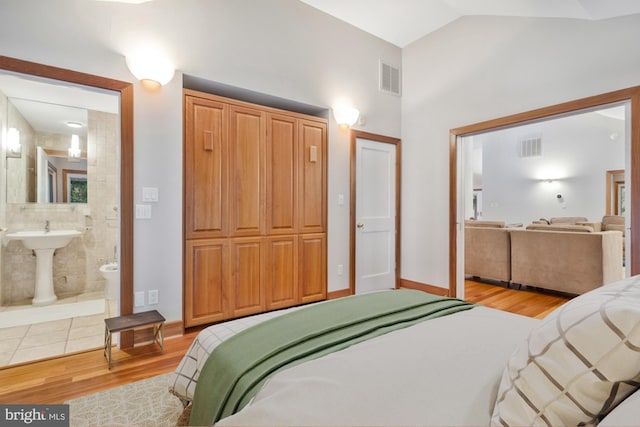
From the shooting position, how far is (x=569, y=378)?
0.67 metres

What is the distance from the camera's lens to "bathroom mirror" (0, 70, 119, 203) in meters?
3.63

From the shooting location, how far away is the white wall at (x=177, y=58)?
2.32 metres

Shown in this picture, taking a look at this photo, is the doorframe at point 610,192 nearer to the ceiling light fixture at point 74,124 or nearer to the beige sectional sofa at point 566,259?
the beige sectional sofa at point 566,259

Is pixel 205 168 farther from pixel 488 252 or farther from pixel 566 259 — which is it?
pixel 566 259

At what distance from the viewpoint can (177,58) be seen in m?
2.75

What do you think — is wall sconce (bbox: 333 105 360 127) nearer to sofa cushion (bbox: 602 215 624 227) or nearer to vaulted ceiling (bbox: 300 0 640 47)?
vaulted ceiling (bbox: 300 0 640 47)

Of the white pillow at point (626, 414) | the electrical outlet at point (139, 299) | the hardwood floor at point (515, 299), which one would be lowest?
the hardwood floor at point (515, 299)

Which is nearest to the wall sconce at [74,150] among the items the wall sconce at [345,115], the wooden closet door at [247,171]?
the wooden closet door at [247,171]

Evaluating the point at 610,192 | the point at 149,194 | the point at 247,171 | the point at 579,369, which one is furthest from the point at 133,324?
the point at 610,192

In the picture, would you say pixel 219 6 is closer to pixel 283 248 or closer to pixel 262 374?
pixel 283 248

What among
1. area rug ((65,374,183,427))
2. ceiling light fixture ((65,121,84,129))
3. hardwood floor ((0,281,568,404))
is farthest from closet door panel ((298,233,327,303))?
ceiling light fixture ((65,121,84,129))

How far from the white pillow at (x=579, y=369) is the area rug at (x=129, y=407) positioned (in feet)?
5.46

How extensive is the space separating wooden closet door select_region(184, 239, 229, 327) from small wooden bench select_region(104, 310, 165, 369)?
11.6 inches

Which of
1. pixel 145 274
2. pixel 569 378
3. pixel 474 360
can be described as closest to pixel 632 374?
pixel 569 378
